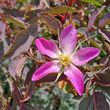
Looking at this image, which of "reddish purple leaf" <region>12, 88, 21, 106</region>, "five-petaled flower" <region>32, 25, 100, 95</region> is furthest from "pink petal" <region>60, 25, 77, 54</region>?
"reddish purple leaf" <region>12, 88, 21, 106</region>

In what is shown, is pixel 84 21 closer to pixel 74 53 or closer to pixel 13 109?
pixel 74 53

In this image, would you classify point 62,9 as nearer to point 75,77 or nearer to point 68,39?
point 68,39

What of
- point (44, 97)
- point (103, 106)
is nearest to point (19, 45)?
point (103, 106)

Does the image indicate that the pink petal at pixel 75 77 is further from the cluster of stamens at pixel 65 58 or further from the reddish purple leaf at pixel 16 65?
the reddish purple leaf at pixel 16 65

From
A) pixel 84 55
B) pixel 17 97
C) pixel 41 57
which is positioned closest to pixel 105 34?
pixel 84 55

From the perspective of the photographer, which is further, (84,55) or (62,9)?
(62,9)

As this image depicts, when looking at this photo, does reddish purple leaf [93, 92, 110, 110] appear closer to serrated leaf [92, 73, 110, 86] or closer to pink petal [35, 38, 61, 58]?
serrated leaf [92, 73, 110, 86]

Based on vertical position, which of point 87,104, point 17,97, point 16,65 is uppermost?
point 16,65
